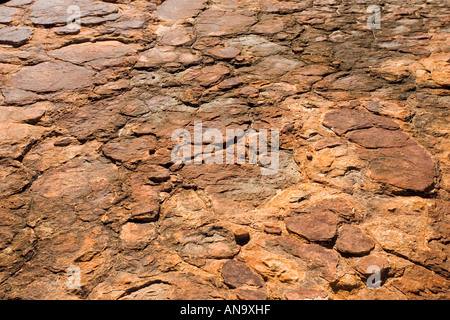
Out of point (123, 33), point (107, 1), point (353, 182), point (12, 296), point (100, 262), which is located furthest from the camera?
point (107, 1)

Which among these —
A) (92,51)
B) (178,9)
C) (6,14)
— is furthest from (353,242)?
(6,14)

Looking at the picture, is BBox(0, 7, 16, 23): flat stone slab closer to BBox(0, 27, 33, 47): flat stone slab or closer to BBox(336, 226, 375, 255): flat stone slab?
BBox(0, 27, 33, 47): flat stone slab

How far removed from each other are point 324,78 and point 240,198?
46.2 inches

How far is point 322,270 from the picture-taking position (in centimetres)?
153

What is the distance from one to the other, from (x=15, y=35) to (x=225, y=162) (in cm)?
223

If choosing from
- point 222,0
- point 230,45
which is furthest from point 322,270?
point 222,0

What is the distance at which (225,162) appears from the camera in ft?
6.83

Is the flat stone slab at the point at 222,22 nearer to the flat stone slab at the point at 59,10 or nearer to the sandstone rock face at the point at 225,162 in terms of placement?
the sandstone rock face at the point at 225,162

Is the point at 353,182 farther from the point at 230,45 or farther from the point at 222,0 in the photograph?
the point at 222,0

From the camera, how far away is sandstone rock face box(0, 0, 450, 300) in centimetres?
156

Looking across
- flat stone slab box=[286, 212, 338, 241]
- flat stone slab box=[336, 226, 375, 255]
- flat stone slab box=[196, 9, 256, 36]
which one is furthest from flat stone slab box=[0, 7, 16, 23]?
flat stone slab box=[336, 226, 375, 255]

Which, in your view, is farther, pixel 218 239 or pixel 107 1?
pixel 107 1

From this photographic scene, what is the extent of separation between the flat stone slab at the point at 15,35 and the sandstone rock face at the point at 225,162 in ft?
0.08

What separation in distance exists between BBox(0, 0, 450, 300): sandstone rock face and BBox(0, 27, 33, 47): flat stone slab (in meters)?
0.02
